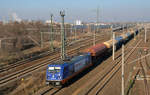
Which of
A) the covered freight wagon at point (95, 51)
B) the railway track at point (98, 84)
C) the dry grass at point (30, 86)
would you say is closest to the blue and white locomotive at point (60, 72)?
the dry grass at point (30, 86)

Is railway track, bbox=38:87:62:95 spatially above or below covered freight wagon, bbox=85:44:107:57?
below

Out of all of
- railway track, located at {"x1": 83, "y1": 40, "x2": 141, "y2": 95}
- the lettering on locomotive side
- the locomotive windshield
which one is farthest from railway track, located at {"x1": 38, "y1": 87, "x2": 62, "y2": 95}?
the lettering on locomotive side

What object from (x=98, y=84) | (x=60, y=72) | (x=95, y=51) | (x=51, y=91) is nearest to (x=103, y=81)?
(x=98, y=84)

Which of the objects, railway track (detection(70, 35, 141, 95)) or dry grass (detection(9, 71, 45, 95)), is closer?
railway track (detection(70, 35, 141, 95))

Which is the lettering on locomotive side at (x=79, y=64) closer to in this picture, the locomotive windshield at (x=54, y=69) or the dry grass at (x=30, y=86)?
the locomotive windshield at (x=54, y=69)

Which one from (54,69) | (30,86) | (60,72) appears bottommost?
(30,86)

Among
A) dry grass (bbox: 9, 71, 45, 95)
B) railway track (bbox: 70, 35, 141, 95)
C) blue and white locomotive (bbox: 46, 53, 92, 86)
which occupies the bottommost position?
→ dry grass (bbox: 9, 71, 45, 95)

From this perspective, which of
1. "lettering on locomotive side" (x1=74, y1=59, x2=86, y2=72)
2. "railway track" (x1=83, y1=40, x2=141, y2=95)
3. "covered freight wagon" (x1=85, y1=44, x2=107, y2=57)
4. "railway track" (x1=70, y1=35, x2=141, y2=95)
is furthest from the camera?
"covered freight wagon" (x1=85, y1=44, x2=107, y2=57)

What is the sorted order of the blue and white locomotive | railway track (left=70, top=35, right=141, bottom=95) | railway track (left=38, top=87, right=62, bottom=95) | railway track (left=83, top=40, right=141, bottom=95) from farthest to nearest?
the blue and white locomotive → railway track (left=83, top=40, right=141, bottom=95) → railway track (left=70, top=35, right=141, bottom=95) → railway track (left=38, top=87, right=62, bottom=95)

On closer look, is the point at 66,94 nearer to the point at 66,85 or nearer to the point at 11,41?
the point at 66,85

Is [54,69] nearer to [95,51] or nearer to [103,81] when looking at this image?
[103,81]

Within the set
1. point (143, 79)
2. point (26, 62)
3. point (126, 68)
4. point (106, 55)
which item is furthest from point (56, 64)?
point (106, 55)

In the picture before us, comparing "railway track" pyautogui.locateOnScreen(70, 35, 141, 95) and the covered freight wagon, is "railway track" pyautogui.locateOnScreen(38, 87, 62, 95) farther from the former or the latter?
the covered freight wagon

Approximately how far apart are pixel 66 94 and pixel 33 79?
671 centimetres
